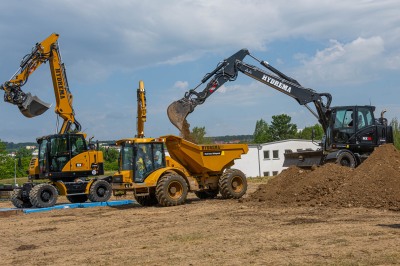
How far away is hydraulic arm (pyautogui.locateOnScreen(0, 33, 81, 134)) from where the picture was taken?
23203 mm

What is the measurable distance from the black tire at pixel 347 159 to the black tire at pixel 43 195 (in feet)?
34.2

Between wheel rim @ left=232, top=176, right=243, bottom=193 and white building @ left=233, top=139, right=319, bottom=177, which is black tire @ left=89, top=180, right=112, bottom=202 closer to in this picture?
wheel rim @ left=232, top=176, right=243, bottom=193

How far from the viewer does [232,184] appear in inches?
836

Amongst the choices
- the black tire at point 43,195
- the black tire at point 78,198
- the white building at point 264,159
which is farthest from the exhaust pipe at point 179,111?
the white building at point 264,159

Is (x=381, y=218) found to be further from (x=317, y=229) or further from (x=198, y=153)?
(x=198, y=153)

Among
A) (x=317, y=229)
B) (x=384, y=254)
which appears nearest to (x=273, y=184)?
(x=317, y=229)

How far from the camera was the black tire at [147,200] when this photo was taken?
20.5m

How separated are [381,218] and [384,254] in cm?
466

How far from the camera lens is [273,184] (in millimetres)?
20000

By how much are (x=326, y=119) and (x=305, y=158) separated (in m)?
2.10

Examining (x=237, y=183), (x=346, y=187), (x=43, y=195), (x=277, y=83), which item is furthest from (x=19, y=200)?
(x=346, y=187)

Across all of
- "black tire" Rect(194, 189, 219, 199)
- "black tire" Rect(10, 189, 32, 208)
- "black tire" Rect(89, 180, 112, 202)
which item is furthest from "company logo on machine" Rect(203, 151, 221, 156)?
"black tire" Rect(10, 189, 32, 208)

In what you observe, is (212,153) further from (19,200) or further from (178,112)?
(19,200)

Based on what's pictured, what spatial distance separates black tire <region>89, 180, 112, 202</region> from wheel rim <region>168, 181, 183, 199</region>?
421cm
